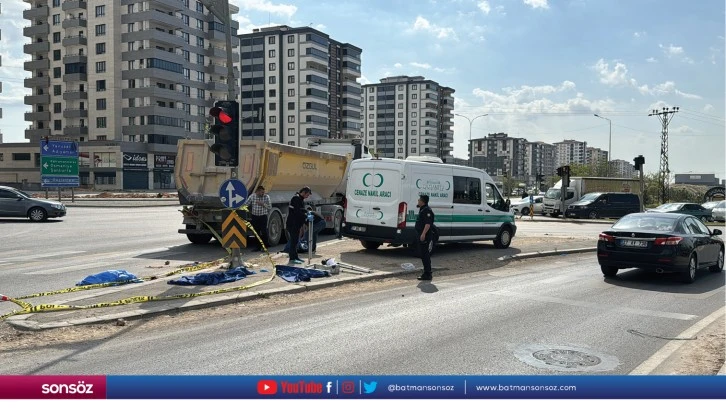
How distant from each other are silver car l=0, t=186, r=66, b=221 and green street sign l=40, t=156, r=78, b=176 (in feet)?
57.3

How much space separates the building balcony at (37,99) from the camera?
86.3 meters

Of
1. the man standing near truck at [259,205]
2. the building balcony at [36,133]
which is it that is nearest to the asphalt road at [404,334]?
the man standing near truck at [259,205]

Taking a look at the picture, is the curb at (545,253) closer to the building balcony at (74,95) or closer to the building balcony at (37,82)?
the building balcony at (74,95)

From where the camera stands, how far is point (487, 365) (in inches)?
223

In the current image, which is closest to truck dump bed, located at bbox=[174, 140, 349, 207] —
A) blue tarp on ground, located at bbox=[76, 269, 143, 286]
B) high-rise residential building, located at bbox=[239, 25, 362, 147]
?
blue tarp on ground, located at bbox=[76, 269, 143, 286]

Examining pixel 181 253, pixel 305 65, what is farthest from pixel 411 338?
pixel 305 65

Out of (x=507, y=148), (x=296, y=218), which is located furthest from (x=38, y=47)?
(x=507, y=148)

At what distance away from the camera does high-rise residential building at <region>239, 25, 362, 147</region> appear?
105188mm

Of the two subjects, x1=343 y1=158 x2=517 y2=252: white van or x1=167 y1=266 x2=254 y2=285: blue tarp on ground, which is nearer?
x1=167 y1=266 x2=254 y2=285: blue tarp on ground

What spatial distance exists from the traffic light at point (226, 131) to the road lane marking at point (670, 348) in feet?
24.0

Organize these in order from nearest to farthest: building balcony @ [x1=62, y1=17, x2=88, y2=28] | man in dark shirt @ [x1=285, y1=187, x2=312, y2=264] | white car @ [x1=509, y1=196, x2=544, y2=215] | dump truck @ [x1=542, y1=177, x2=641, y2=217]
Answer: man in dark shirt @ [x1=285, y1=187, x2=312, y2=264] → dump truck @ [x1=542, y1=177, x2=641, y2=217] → white car @ [x1=509, y1=196, x2=544, y2=215] → building balcony @ [x1=62, y1=17, x2=88, y2=28]

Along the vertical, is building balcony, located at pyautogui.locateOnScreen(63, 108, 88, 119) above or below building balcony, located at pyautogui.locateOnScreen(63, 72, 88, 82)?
below

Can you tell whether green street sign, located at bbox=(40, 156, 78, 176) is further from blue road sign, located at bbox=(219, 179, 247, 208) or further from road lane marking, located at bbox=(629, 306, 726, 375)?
road lane marking, located at bbox=(629, 306, 726, 375)

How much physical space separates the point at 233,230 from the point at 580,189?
114 ft
